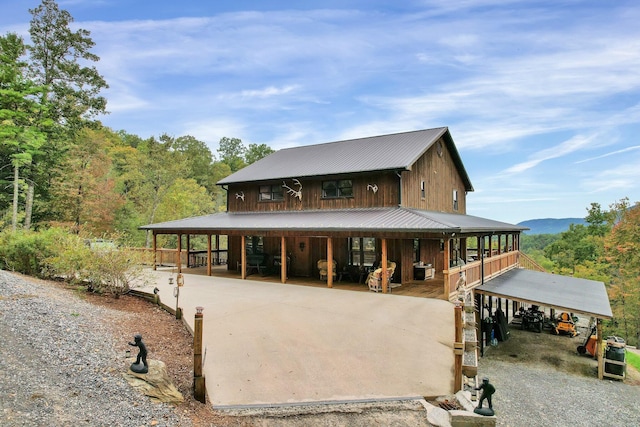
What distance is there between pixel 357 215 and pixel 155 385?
9.93m

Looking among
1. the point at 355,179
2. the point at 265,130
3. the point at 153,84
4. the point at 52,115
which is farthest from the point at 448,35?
the point at 265,130

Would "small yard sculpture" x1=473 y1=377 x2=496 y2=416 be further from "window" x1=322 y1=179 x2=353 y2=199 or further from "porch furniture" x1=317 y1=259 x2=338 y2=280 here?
"window" x1=322 y1=179 x2=353 y2=199

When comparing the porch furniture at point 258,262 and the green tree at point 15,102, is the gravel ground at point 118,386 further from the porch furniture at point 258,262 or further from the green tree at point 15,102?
the green tree at point 15,102

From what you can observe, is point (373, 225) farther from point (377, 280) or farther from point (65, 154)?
point (65, 154)

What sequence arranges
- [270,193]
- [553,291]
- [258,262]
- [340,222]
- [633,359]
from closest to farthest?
1. [340,222]
2. [553,291]
3. [633,359]
4. [258,262]
5. [270,193]

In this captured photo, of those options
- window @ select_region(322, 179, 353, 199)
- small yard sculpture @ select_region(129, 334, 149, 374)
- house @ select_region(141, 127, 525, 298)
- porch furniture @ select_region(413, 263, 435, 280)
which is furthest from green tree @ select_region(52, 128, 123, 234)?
small yard sculpture @ select_region(129, 334, 149, 374)

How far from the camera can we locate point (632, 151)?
38656mm

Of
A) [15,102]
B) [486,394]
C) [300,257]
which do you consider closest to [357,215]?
[300,257]

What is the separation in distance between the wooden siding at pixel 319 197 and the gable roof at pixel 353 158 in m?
0.42

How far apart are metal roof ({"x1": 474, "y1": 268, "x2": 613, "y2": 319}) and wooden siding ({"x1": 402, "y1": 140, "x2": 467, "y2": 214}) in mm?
4212

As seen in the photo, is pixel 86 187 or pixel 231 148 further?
pixel 231 148

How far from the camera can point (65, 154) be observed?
81.9 feet

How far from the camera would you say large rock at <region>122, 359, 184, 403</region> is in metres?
4.38

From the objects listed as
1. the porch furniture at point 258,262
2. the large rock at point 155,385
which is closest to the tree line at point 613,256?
the porch furniture at point 258,262
